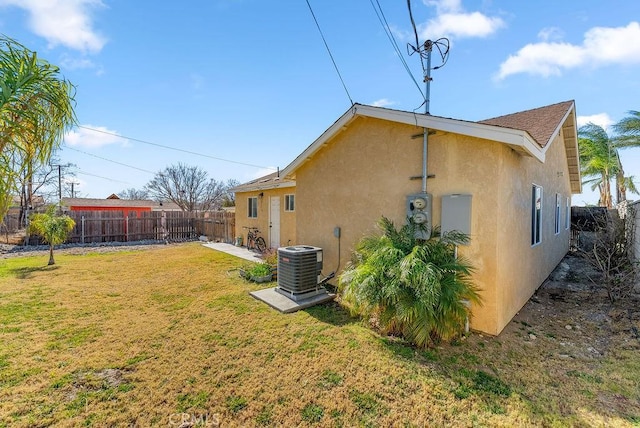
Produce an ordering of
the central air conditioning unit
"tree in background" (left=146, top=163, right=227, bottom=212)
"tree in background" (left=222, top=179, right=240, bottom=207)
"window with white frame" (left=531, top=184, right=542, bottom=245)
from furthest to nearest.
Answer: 1. "tree in background" (left=146, top=163, right=227, bottom=212)
2. "tree in background" (left=222, top=179, right=240, bottom=207)
3. "window with white frame" (left=531, top=184, right=542, bottom=245)
4. the central air conditioning unit

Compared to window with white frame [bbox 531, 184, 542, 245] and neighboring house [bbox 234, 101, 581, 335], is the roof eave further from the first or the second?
window with white frame [bbox 531, 184, 542, 245]

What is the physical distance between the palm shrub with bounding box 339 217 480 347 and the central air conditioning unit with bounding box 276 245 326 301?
1.56 metres

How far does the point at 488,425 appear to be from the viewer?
284 centimetres

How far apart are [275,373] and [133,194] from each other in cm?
5038

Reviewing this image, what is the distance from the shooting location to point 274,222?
40.6 feet

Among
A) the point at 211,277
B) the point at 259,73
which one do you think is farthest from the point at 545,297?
the point at 259,73

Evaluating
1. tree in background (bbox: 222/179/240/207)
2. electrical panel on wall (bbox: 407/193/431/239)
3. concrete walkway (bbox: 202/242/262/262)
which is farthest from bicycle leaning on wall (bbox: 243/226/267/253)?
tree in background (bbox: 222/179/240/207)

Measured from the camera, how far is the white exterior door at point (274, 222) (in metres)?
12.2

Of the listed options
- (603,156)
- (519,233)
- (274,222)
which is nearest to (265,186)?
A: (274,222)

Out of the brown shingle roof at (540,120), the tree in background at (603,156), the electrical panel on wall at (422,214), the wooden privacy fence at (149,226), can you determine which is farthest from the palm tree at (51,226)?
the tree in background at (603,156)

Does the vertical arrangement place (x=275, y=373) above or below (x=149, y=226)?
below

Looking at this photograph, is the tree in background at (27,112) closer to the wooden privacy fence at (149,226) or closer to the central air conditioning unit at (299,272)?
the central air conditioning unit at (299,272)

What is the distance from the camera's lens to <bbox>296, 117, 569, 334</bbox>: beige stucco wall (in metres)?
4.71
